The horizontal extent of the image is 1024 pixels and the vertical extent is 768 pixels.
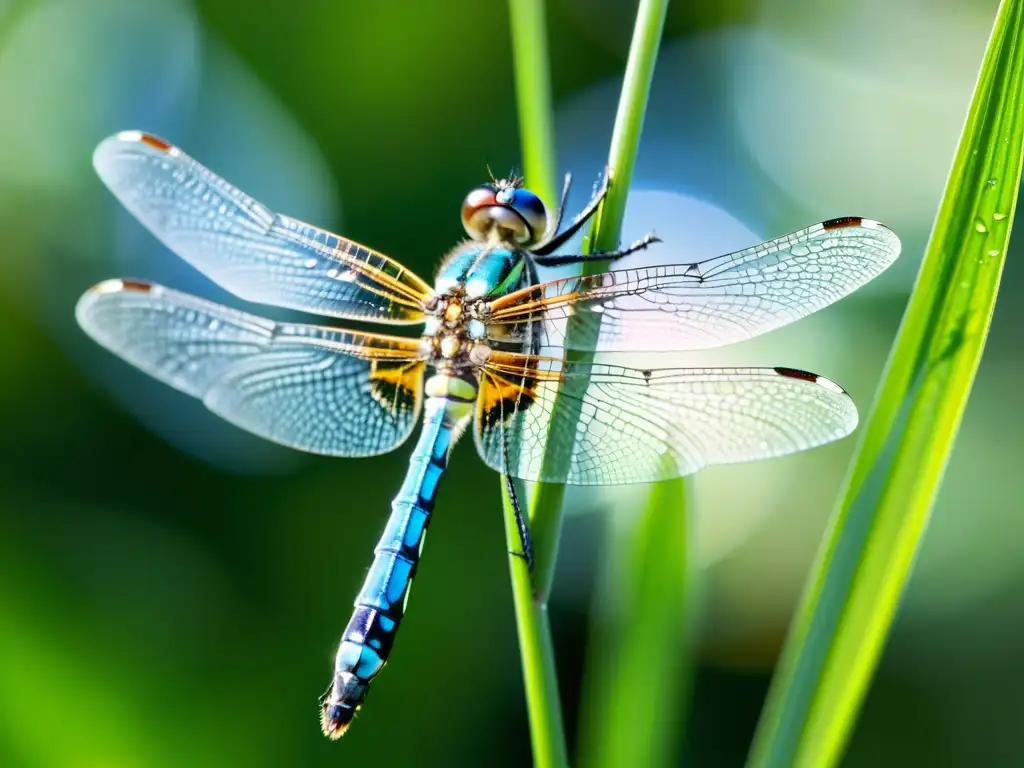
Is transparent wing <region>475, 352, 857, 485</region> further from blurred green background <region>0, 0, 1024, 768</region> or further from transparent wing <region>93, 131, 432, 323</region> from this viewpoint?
blurred green background <region>0, 0, 1024, 768</region>

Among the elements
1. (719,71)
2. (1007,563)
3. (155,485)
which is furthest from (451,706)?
(719,71)

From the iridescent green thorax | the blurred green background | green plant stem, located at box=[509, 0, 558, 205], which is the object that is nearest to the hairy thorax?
the iridescent green thorax

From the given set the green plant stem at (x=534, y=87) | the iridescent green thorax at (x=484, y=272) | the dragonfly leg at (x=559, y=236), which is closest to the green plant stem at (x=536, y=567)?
the green plant stem at (x=534, y=87)

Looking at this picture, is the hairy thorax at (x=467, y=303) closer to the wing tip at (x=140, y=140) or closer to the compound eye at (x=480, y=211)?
the compound eye at (x=480, y=211)

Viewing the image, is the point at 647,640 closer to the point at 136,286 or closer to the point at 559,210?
the point at 559,210

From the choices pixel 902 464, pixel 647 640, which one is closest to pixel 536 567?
pixel 647 640

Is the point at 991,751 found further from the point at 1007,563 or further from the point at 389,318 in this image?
the point at 389,318
